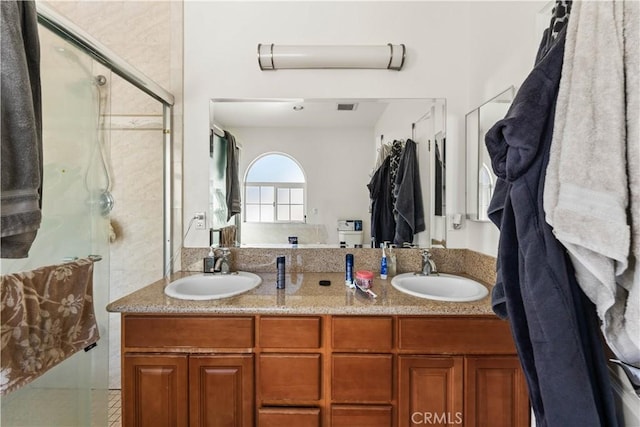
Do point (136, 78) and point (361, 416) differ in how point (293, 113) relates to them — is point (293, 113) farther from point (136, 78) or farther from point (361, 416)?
point (361, 416)

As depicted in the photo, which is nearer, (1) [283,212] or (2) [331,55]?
(2) [331,55]

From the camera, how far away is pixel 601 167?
0.55 m

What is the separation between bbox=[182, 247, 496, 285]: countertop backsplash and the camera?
1.72 m

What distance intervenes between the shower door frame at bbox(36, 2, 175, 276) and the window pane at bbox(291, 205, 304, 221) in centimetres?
74

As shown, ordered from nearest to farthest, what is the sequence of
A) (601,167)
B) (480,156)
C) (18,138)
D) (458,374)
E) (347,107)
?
1. (601,167)
2. (18,138)
3. (458,374)
4. (480,156)
5. (347,107)

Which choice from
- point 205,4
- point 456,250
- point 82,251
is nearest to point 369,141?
point 456,250

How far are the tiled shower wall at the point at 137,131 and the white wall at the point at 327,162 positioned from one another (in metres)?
0.50

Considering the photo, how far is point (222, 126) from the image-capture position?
175 cm

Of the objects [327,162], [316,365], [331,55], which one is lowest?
[316,365]

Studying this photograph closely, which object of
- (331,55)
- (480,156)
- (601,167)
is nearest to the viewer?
(601,167)

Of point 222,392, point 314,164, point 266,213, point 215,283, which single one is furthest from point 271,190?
point 222,392

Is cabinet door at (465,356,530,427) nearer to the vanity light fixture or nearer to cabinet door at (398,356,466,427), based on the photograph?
cabinet door at (398,356,466,427)

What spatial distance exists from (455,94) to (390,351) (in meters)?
1.48

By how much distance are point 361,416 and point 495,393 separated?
1.81 feet
